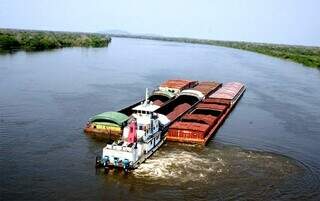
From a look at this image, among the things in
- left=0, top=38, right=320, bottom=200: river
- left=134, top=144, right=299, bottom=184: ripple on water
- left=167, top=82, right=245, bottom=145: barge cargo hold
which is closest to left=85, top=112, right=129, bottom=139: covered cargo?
left=0, top=38, right=320, bottom=200: river

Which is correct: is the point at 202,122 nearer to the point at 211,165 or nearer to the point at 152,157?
the point at 211,165

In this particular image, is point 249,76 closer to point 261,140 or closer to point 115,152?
point 261,140

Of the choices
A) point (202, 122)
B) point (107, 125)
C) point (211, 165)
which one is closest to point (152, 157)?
point (211, 165)

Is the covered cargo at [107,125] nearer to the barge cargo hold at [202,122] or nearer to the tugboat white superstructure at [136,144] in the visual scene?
the tugboat white superstructure at [136,144]

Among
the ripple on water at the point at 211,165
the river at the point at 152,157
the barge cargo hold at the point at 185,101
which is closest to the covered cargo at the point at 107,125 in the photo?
the river at the point at 152,157

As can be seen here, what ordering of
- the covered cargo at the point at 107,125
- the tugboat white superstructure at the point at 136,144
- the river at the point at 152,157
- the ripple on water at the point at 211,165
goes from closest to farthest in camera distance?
the river at the point at 152,157, the tugboat white superstructure at the point at 136,144, the ripple on water at the point at 211,165, the covered cargo at the point at 107,125

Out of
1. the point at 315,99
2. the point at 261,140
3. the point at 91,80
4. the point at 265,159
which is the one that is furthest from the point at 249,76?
the point at 265,159

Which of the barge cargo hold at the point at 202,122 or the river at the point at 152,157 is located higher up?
the barge cargo hold at the point at 202,122
